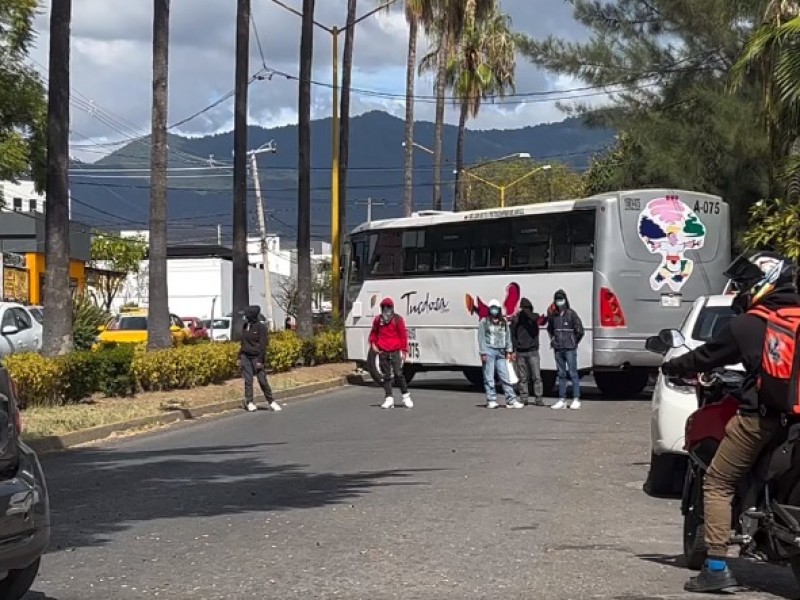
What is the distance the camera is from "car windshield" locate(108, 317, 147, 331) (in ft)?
123

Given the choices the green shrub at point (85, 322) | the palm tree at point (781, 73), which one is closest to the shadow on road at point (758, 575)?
the palm tree at point (781, 73)

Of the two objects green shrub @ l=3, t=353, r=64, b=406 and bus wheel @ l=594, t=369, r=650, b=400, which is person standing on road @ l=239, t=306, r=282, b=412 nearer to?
green shrub @ l=3, t=353, r=64, b=406

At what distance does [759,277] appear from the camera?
21.6 feet

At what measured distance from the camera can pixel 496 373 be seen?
70.0ft

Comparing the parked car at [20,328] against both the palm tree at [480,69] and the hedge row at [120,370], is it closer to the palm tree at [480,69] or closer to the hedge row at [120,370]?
the hedge row at [120,370]

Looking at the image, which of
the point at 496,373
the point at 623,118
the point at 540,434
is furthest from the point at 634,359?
the point at 623,118

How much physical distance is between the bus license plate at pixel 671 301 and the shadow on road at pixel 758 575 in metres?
13.9

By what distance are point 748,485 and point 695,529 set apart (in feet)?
2.26

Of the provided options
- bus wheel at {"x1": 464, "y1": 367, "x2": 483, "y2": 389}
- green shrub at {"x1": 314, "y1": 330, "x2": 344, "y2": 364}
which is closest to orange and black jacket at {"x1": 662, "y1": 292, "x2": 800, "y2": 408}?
bus wheel at {"x1": 464, "y1": 367, "x2": 483, "y2": 389}

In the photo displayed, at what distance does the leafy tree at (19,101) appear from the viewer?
70.7 ft

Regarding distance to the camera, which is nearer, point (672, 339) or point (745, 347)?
point (745, 347)

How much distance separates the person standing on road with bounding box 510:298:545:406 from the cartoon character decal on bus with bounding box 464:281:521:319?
2.18 m

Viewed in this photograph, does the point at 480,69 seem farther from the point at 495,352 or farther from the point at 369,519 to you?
the point at 369,519

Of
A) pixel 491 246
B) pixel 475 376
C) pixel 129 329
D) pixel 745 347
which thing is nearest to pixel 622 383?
pixel 491 246
